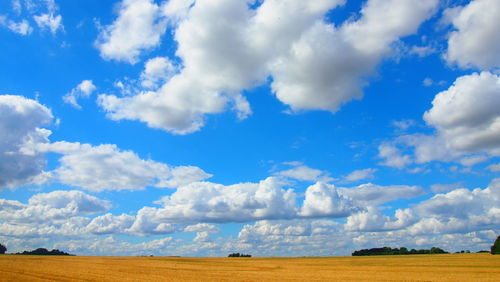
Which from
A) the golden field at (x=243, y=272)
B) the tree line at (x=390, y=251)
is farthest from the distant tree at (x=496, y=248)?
the golden field at (x=243, y=272)

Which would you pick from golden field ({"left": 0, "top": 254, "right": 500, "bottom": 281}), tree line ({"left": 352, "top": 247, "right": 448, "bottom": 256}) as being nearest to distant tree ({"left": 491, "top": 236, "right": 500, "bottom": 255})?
tree line ({"left": 352, "top": 247, "right": 448, "bottom": 256})

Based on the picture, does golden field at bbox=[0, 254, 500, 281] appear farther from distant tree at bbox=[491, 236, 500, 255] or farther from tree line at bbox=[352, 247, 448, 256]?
tree line at bbox=[352, 247, 448, 256]

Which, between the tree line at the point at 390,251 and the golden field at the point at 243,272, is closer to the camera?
the golden field at the point at 243,272

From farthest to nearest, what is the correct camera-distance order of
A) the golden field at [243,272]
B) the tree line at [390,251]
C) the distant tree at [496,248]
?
1. the tree line at [390,251]
2. the distant tree at [496,248]
3. the golden field at [243,272]

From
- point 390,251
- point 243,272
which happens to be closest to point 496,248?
point 390,251

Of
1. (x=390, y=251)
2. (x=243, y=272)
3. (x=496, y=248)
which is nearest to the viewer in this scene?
(x=243, y=272)

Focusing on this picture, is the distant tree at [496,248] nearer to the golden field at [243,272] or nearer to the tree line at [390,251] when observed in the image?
the tree line at [390,251]

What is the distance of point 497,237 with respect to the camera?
111 meters

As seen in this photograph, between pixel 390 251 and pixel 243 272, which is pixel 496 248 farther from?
pixel 243 272

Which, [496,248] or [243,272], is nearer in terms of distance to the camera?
[243,272]

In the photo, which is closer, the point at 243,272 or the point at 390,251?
the point at 243,272

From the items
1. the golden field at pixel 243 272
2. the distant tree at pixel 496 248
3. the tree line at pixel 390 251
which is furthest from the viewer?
the tree line at pixel 390 251

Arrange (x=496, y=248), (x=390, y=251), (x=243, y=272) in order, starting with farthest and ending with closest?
1. (x=390, y=251)
2. (x=496, y=248)
3. (x=243, y=272)

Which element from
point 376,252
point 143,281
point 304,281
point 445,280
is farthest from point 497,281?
point 376,252
